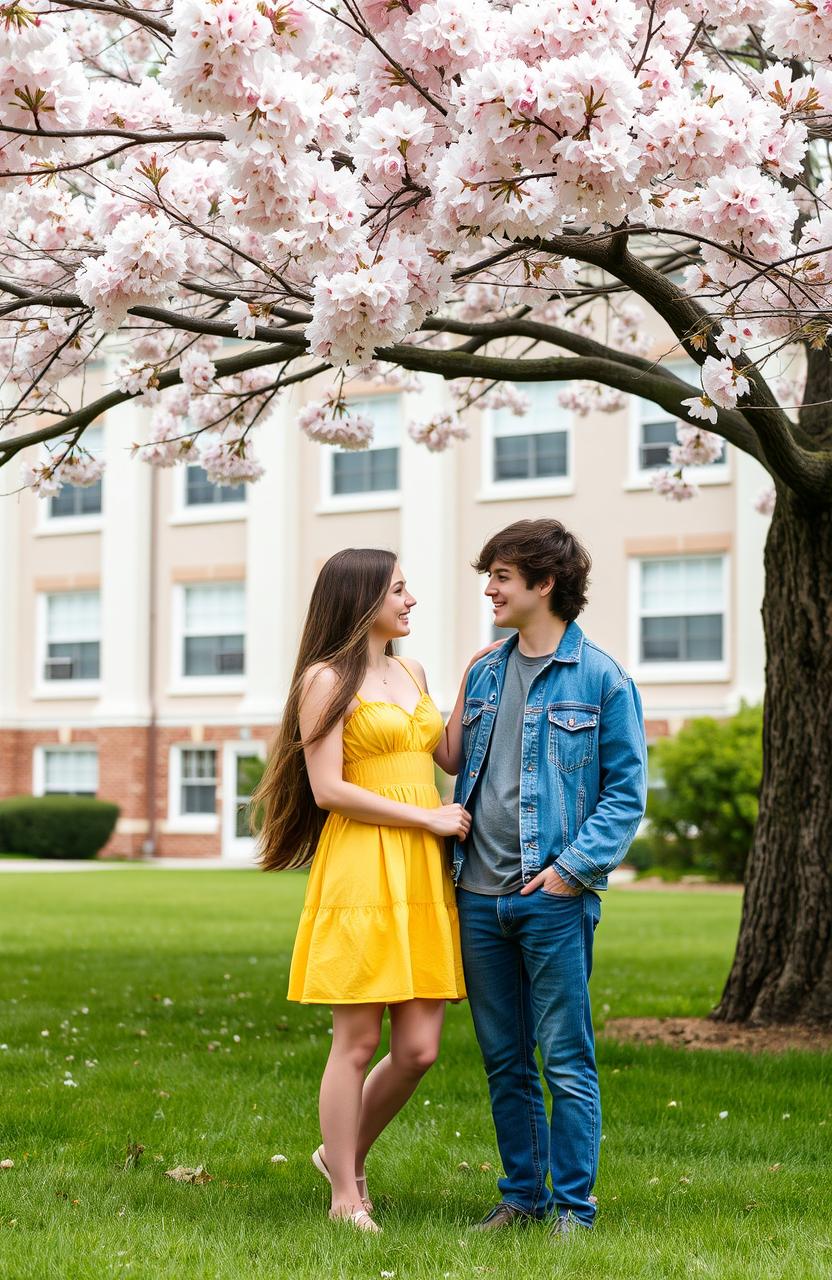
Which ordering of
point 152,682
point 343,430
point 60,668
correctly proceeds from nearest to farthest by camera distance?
point 343,430 < point 152,682 < point 60,668

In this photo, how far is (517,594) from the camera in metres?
4.29

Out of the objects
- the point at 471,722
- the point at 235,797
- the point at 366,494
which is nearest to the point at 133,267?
the point at 471,722

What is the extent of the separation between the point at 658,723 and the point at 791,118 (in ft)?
66.9

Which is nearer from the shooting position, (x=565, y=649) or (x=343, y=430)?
(x=565, y=649)

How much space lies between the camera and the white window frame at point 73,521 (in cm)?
2919

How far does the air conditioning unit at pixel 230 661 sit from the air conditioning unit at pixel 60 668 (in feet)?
10.6

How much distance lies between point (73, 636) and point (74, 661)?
496 millimetres

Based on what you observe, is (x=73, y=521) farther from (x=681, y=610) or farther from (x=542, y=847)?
(x=542, y=847)

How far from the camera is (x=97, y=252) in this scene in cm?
590

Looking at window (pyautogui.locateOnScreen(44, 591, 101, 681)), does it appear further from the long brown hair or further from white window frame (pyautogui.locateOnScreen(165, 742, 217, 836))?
the long brown hair

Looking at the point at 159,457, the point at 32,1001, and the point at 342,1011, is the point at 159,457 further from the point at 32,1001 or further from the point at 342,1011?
the point at 342,1011

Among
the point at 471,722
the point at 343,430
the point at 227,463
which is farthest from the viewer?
the point at 227,463

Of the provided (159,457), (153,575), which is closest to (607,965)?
(159,457)

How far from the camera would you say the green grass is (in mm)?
3809
